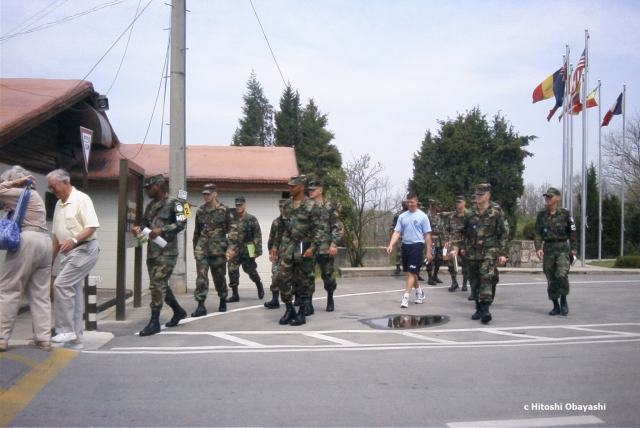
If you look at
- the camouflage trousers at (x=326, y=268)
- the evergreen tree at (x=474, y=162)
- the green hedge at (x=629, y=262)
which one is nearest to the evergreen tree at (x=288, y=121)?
the evergreen tree at (x=474, y=162)

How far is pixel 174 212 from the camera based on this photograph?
8977 mm

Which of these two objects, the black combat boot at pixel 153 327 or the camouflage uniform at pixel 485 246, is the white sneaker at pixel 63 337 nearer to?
the black combat boot at pixel 153 327

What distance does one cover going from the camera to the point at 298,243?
30.5 ft

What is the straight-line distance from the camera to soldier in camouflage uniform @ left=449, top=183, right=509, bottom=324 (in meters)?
9.67

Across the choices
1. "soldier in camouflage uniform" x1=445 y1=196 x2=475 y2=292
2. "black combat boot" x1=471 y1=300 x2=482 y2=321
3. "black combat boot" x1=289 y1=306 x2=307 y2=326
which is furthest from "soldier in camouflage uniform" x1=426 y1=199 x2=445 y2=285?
"black combat boot" x1=289 y1=306 x2=307 y2=326

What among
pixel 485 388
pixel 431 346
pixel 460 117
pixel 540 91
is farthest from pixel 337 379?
pixel 460 117

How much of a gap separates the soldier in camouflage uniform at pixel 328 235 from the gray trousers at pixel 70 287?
10.8 feet

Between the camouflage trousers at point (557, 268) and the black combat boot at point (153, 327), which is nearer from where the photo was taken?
the black combat boot at point (153, 327)

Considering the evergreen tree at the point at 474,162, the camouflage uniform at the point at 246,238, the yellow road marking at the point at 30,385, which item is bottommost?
the yellow road marking at the point at 30,385

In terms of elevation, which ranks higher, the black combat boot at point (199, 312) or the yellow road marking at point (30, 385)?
the black combat boot at point (199, 312)

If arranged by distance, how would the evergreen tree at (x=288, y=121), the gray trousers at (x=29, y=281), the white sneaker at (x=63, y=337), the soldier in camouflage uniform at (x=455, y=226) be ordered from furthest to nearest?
the evergreen tree at (x=288, y=121), the soldier in camouflage uniform at (x=455, y=226), the white sneaker at (x=63, y=337), the gray trousers at (x=29, y=281)

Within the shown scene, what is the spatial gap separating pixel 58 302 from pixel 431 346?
4.44 metres

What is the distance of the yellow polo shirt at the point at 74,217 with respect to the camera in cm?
770

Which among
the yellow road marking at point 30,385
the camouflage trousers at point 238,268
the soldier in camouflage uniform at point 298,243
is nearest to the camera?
the yellow road marking at point 30,385
